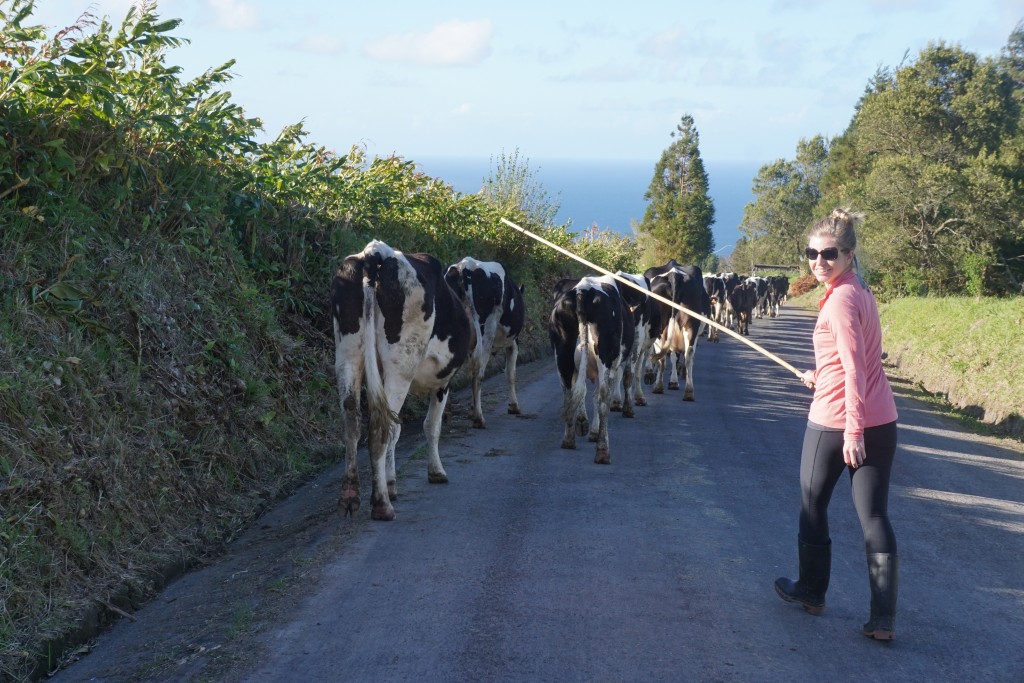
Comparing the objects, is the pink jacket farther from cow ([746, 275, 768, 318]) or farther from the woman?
cow ([746, 275, 768, 318])

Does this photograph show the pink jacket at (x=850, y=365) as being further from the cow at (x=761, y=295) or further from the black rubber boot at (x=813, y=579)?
the cow at (x=761, y=295)

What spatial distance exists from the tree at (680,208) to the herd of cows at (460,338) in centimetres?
4450

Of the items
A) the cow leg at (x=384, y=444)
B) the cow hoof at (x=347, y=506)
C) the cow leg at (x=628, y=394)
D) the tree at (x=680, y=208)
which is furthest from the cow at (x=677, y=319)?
the tree at (x=680, y=208)

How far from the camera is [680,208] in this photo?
62.5 m

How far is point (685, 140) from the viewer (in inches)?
2724

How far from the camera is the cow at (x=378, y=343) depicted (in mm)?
6977

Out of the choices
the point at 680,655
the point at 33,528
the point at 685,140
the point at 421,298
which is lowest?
the point at 680,655

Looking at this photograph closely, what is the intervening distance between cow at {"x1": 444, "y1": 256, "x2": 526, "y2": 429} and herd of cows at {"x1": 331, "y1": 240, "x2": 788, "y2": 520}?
0.6 inches

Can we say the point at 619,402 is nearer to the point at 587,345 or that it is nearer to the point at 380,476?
the point at 587,345

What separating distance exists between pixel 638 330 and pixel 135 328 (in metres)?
6.90

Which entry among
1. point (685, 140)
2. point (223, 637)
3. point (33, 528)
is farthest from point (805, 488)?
point (685, 140)

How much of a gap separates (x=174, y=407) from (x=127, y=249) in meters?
1.39

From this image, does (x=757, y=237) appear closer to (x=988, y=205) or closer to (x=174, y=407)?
(x=988, y=205)

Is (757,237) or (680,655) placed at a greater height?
(757,237)
